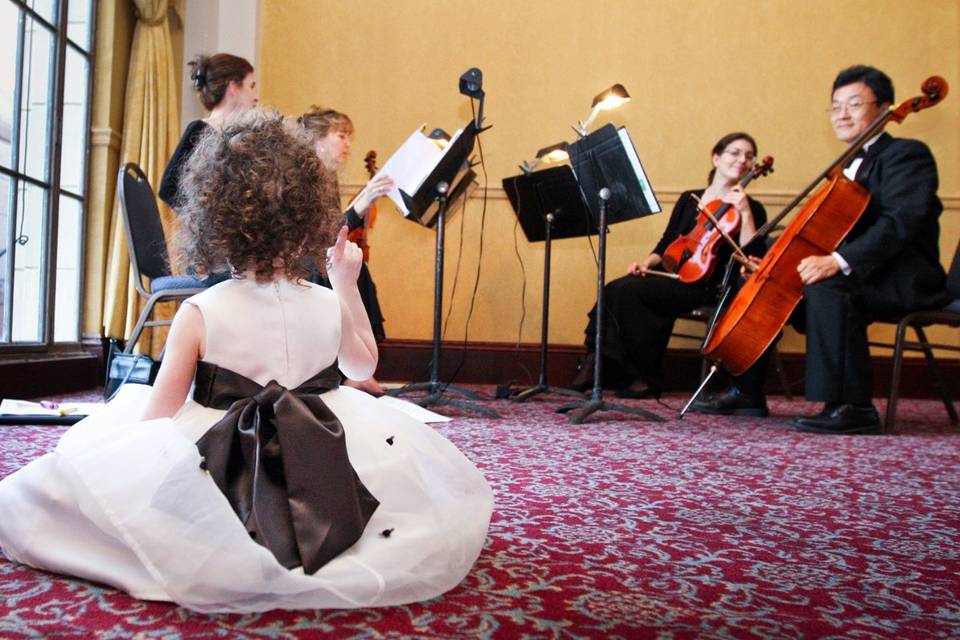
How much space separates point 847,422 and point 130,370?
251 centimetres

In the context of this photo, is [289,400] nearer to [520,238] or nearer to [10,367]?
[10,367]

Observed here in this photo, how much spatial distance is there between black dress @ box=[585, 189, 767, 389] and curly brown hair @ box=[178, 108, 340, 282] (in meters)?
3.05

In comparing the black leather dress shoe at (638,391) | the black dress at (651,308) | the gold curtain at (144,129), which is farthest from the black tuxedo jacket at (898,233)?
the gold curtain at (144,129)

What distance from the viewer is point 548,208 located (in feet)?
11.9

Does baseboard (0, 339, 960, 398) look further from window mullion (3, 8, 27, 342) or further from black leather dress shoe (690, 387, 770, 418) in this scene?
window mullion (3, 8, 27, 342)

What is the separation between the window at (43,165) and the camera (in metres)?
3.35

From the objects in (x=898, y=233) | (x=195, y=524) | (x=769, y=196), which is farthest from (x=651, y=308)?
(x=195, y=524)

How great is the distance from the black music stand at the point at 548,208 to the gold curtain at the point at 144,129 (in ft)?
5.50

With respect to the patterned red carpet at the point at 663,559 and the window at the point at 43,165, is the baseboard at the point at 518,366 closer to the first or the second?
the window at the point at 43,165

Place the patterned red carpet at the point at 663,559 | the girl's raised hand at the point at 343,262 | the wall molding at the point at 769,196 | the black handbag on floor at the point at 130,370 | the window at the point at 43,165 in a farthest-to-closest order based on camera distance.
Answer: the wall molding at the point at 769,196, the window at the point at 43,165, the black handbag on floor at the point at 130,370, the girl's raised hand at the point at 343,262, the patterned red carpet at the point at 663,559

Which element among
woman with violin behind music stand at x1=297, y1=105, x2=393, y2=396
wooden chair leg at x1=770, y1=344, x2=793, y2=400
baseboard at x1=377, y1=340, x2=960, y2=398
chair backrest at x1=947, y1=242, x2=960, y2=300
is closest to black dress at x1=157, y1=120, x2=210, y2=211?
woman with violin behind music stand at x1=297, y1=105, x2=393, y2=396

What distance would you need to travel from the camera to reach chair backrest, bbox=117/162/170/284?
9.68 ft

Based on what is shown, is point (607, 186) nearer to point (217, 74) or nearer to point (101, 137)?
point (217, 74)

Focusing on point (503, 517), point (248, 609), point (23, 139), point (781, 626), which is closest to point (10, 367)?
point (23, 139)
